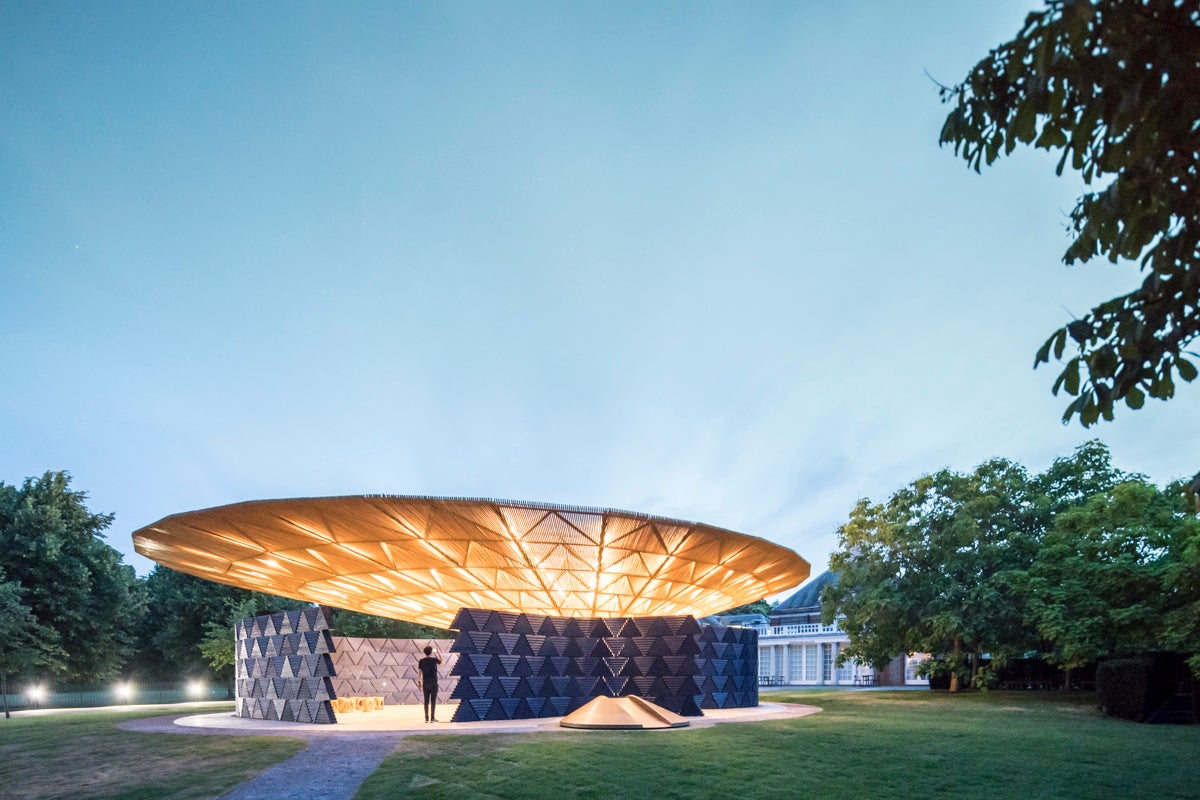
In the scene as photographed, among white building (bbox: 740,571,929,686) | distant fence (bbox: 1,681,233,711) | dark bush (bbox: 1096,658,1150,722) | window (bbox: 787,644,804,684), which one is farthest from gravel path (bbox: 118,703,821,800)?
window (bbox: 787,644,804,684)

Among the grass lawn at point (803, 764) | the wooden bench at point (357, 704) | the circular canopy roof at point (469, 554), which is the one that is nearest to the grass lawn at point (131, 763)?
the grass lawn at point (803, 764)

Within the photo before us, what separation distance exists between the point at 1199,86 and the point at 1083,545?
34246 mm

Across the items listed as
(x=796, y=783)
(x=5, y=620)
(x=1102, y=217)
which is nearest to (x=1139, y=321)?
(x=1102, y=217)

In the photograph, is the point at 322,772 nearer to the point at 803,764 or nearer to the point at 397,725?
the point at 803,764

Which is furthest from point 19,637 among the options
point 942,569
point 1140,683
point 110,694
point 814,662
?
point 814,662

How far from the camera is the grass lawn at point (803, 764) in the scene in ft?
41.4

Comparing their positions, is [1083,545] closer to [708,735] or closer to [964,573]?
[964,573]

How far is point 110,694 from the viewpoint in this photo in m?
58.3

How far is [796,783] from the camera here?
1327 centimetres

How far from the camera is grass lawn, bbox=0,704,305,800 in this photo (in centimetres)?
1263

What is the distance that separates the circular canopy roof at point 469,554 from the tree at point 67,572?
25072 mm

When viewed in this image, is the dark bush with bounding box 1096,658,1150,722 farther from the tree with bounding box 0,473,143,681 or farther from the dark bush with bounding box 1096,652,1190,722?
the tree with bounding box 0,473,143,681

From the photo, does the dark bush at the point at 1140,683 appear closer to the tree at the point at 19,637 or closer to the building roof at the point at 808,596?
the tree at the point at 19,637

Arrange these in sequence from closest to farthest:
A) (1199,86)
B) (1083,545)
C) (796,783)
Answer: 1. (1199,86)
2. (796,783)
3. (1083,545)
